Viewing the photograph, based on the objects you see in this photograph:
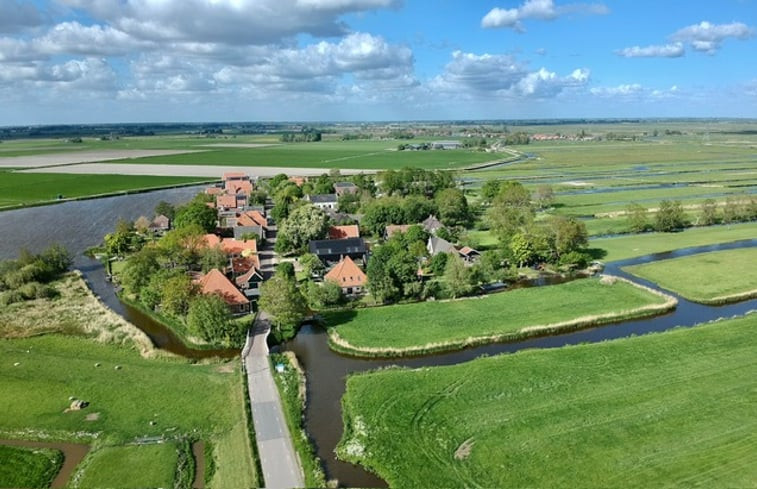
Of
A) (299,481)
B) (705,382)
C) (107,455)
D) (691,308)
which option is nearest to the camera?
(299,481)

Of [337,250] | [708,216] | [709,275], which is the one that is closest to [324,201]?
[337,250]

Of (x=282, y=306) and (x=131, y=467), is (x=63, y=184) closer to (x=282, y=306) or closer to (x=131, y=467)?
(x=282, y=306)

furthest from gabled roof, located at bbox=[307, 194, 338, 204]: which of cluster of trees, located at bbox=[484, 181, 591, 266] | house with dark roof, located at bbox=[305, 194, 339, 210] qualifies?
cluster of trees, located at bbox=[484, 181, 591, 266]

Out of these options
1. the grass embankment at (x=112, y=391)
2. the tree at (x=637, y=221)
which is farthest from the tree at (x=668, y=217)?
the grass embankment at (x=112, y=391)

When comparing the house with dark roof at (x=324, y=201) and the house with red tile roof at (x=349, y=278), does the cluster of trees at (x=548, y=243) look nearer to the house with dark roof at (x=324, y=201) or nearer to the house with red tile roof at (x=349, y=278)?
the house with red tile roof at (x=349, y=278)

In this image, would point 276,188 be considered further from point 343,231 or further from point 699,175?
point 699,175

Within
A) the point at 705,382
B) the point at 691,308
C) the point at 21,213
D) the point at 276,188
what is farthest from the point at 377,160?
the point at 705,382
